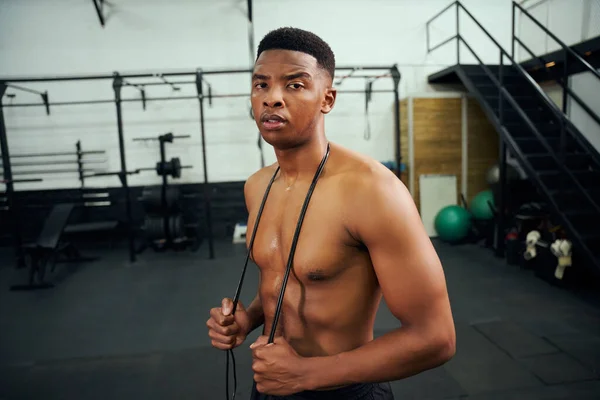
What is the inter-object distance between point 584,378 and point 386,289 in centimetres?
213

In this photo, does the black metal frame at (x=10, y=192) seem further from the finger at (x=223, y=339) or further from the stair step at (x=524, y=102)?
the stair step at (x=524, y=102)

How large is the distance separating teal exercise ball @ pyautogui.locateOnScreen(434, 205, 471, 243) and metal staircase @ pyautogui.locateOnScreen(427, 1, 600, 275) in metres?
0.57

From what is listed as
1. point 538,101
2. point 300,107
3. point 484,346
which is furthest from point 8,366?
point 538,101

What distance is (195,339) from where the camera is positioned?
280 cm

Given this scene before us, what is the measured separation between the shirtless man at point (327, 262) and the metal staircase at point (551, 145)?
120 inches

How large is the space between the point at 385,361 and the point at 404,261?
19 centimetres

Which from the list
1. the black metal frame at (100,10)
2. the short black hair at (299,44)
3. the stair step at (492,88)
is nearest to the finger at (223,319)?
the short black hair at (299,44)

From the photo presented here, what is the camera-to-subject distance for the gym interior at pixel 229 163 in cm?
298

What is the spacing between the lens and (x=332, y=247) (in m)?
0.83

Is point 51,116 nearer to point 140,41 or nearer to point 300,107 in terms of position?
point 140,41

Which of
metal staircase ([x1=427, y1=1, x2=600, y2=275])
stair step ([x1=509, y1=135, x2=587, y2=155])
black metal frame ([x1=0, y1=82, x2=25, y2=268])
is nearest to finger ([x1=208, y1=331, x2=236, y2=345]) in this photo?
metal staircase ([x1=427, y1=1, x2=600, y2=275])

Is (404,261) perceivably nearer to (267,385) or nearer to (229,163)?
(267,385)

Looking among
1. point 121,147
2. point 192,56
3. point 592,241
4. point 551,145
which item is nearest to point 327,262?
point 592,241

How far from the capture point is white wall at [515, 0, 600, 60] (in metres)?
4.53
